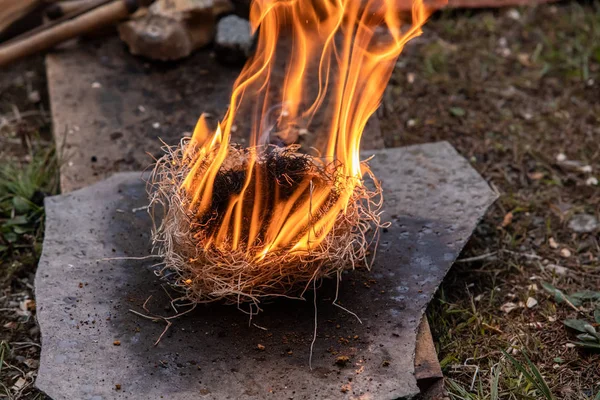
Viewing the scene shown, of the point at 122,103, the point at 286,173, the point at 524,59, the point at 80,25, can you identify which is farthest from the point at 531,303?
the point at 80,25

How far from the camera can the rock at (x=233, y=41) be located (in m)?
4.86

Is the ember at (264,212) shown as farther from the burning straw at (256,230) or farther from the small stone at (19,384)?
the small stone at (19,384)

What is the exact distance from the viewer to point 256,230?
2.96 meters

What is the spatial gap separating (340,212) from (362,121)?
1.47 feet

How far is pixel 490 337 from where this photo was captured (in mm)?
3264

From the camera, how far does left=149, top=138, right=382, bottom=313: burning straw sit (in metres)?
2.93

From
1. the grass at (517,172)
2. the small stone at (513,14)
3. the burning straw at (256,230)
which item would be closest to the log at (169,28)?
the grass at (517,172)

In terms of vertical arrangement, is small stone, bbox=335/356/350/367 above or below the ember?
below

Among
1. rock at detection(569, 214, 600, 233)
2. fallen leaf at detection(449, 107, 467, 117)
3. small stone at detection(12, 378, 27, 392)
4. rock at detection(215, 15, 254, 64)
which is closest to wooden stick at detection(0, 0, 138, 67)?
rock at detection(215, 15, 254, 64)

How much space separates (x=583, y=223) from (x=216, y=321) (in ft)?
6.67

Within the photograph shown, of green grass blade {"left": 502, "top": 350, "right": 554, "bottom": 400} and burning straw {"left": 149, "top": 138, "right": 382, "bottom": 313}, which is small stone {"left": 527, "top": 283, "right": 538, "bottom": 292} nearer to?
green grass blade {"left": 502, "top": 350, "right": 554, "bottom": 400}

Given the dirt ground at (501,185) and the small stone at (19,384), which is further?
the dirt ground at (501,185)

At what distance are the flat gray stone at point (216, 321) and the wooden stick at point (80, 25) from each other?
1608 millimetres

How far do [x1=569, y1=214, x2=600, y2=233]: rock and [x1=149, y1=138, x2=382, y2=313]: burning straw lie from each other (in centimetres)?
142
